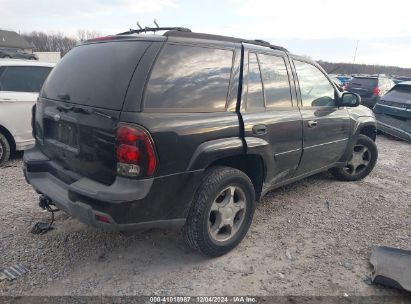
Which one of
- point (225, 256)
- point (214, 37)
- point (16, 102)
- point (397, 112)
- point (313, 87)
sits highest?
point (214, 37)

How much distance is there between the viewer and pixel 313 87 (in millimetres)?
4086

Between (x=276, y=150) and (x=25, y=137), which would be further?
→ (x=25, y=137)

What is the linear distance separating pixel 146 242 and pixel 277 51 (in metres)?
2.43

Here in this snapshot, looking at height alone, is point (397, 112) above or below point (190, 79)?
below

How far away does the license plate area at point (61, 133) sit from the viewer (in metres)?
2.66

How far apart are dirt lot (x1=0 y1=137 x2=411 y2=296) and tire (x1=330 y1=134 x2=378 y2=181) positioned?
2.42ft

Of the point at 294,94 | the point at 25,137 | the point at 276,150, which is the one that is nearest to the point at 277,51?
the point at 294,94

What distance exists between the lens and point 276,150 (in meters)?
3.40

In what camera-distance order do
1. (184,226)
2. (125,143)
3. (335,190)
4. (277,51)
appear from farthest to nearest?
1. (335,190)
2. (277,51)
3. (184,226)
4. (125,143)

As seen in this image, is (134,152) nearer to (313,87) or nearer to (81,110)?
(81,110)

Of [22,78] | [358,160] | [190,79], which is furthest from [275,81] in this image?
[22,78]

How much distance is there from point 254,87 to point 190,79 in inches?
31.3

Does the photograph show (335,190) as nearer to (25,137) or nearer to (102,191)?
(102,191)

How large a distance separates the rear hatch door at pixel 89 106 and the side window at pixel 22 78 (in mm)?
2841
